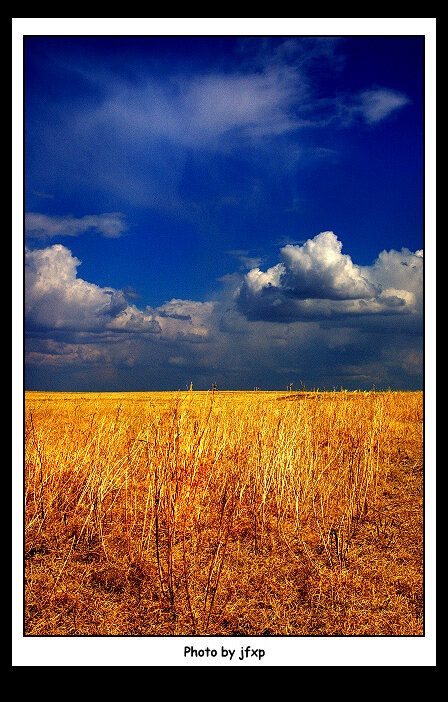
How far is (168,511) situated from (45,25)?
355 centimetres

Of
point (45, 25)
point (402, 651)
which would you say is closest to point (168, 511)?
point (402, 651)

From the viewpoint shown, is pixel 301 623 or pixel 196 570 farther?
pixel 196 570

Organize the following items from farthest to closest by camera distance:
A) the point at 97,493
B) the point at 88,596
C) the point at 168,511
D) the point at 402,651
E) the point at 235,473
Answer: the point at 235,473 < the point at 97,493 < the point at 168,511 < the point at 88,596 < the point at 402,651

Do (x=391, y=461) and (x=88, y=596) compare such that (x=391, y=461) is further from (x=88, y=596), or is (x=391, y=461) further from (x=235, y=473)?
(x=88, y=596)

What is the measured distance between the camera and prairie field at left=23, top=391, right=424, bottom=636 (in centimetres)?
286

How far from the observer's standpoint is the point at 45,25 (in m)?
2.65

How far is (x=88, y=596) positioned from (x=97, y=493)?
1.33 meters

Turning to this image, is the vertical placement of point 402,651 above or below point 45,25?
below

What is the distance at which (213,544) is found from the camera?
3770mm

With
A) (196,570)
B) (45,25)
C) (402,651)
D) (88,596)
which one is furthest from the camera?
(196,570)

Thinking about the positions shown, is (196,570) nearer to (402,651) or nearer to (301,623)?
(301,623)

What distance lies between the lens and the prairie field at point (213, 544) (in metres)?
2.86
